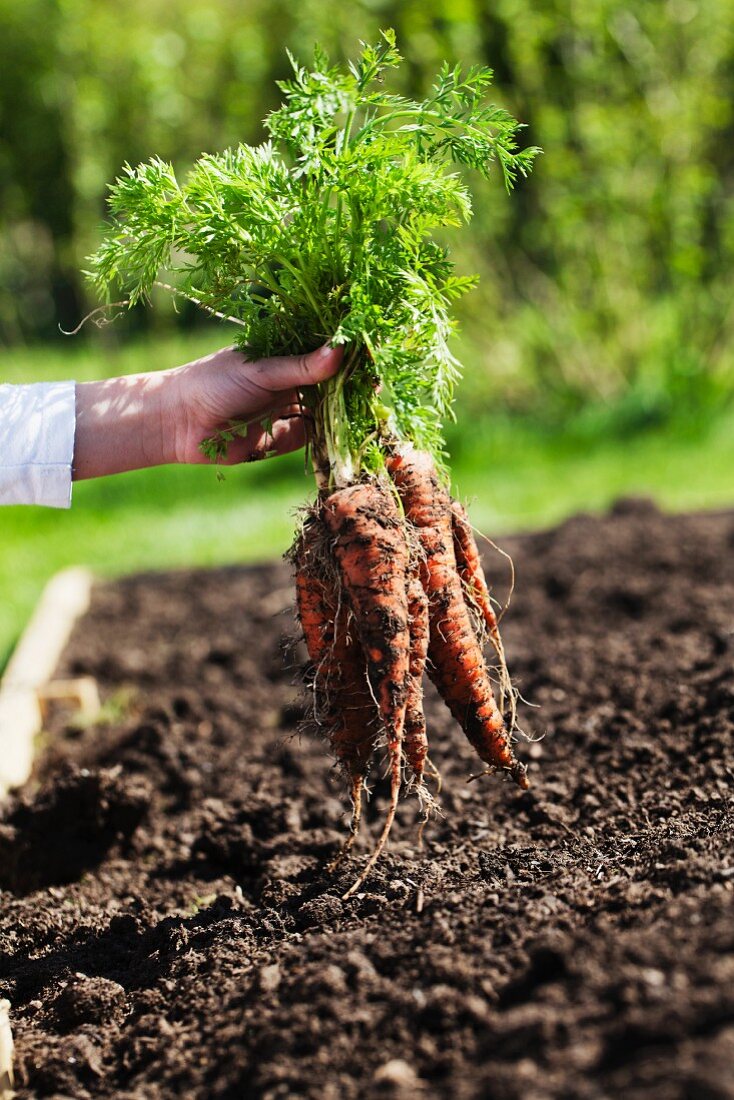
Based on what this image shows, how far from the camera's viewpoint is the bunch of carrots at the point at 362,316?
8.26 ft

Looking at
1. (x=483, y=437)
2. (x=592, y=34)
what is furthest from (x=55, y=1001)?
(x=592, y=34)

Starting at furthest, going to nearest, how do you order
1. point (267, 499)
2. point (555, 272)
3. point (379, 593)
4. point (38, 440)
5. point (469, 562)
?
point (555, 272) < point (267, 499) < point (469, 562) < point (38, 440) < point (379, 593)

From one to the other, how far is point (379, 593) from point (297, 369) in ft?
1.95

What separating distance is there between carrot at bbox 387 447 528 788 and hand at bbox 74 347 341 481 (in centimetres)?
36

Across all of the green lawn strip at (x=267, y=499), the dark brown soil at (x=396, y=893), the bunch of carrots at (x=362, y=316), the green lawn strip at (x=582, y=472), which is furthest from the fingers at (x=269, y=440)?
the green lawn strip at (x=582, y=472)

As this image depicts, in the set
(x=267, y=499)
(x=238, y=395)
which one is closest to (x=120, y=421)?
(x=238, y=395)

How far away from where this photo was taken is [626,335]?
8.30 metres

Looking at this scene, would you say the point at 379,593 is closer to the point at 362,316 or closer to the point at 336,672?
the point at 336,672

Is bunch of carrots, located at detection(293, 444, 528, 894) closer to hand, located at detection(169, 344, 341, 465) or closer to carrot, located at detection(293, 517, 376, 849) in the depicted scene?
carrot, located at detection(293, 517, 376, 849)

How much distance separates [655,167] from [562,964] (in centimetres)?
699

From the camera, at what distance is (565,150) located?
25.3ft

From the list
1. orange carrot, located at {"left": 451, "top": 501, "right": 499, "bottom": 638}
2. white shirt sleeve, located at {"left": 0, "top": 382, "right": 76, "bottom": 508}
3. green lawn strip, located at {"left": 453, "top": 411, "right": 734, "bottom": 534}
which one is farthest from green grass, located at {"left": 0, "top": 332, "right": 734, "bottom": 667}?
orange carrot, located at {"left": 451, "top": 501, "right": 499, "bottom": 638}

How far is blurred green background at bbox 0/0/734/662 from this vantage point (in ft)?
22.7

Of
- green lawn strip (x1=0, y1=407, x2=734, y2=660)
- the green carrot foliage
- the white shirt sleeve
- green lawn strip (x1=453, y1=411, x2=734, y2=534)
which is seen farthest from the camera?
green lawn strip (x1=453, y1=411, x2=734, y2=534)
